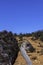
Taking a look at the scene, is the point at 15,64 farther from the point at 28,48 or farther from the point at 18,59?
the point at 28,48

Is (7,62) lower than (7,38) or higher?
lower

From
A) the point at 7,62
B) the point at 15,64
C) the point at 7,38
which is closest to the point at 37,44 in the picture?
the point at 7,38

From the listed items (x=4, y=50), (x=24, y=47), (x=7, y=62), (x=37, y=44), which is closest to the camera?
(x=7, y=62)

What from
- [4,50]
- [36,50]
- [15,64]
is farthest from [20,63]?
[36,50]

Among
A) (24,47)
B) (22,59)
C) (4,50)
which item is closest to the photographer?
(4,50)

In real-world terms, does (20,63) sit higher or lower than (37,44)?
lower

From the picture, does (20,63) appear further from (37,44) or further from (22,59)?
(37,44)

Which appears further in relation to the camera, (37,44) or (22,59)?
(37,44)

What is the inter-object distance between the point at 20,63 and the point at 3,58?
3.06 m

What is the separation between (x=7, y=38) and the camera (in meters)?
28.5

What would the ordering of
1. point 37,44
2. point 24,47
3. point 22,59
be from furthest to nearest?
point 37,44 < point 24,47 < point 22,59

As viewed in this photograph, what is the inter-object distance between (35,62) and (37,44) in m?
11.2

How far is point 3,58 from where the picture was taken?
76.4 feet

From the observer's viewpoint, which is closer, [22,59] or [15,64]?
[15,64]
